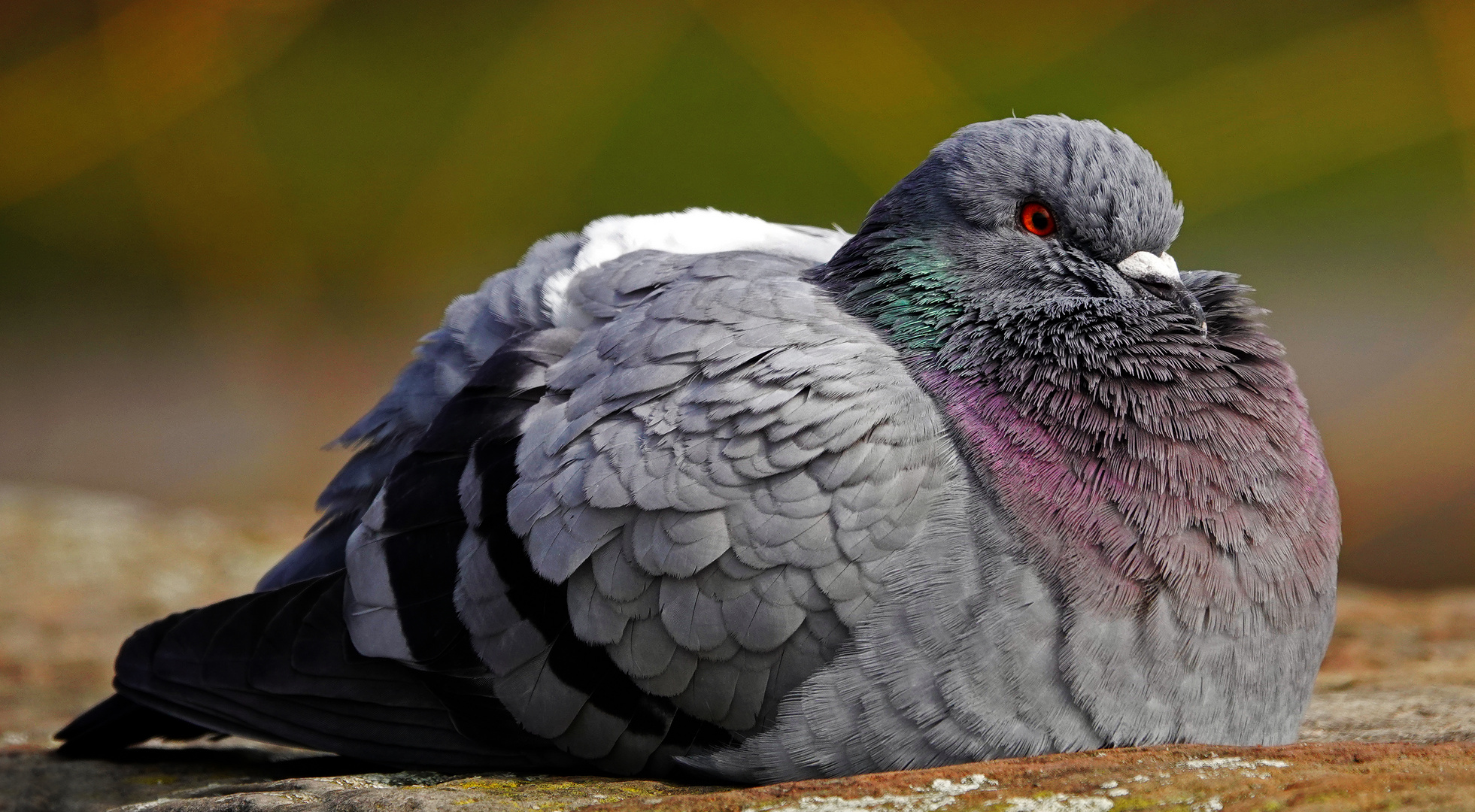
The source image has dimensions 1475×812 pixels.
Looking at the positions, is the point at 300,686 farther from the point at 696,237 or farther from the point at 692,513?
the point at 696,237

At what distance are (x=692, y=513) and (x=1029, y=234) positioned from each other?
125 centimetres

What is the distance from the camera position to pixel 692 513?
9.67ft

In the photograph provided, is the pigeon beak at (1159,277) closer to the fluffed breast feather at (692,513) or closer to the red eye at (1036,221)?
the red eye at (1036,221)

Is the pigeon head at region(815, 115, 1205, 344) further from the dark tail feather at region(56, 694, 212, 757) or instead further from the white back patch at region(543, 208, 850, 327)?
the dark tail feather at region(56, 694, 212, 757)

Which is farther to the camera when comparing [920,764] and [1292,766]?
[920,764]

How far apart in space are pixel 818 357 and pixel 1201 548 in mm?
1030

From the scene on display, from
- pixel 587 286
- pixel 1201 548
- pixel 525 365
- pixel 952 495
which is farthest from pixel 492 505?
pixel 1201 548

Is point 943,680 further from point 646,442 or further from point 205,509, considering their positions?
point 205,509

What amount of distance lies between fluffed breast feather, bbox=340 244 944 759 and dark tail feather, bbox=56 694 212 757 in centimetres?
103

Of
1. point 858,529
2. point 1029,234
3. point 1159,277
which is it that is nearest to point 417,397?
point 858,529

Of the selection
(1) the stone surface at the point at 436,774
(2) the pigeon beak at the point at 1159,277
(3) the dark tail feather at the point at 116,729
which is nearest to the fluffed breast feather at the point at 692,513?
(1) the stone surface at the point at 436,774

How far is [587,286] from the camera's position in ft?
12.6

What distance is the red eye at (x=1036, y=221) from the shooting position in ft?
11.2

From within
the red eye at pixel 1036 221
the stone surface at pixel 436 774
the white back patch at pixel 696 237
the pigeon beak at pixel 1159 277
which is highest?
the white back patch at pixel 696 237
